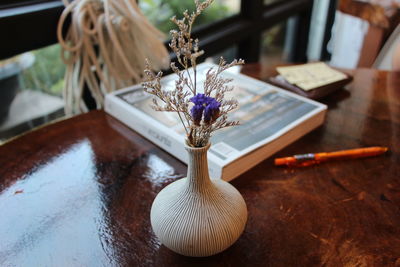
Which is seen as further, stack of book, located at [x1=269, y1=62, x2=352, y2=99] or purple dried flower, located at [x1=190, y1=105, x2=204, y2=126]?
stack of book, located at [x1=269, y1=62, x2=352, y2=99]

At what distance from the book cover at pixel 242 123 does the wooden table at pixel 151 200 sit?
0.02 m

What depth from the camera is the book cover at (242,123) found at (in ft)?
1.98

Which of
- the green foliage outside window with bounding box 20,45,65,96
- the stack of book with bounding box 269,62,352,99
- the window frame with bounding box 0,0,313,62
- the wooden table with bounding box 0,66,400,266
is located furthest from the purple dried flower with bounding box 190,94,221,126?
the green foliage outside window with bounding box 20,45,65,96

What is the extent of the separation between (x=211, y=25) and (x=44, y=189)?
118 cm

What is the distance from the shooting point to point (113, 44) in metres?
0.91

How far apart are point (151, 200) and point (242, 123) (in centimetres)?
23

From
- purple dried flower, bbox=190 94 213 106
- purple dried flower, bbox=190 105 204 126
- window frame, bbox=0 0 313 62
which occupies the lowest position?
window frame, bbox=0 0 313 62

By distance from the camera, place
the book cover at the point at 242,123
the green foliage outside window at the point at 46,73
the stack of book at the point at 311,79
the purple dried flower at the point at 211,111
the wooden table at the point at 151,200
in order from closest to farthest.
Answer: the purple dried flower at the point at 211,111 < the wooden table at the point at 151,200 < the book cover at the point at 242,123 < the stack of book at the point at 311,79 < the green foliage outside window at the point at 46,73

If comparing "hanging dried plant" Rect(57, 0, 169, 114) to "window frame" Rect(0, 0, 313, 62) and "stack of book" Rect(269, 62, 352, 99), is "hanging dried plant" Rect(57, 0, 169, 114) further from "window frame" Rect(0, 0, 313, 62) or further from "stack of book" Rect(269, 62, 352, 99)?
"stack of book" Rect(269, 62, 352, 99)

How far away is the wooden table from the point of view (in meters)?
0.46

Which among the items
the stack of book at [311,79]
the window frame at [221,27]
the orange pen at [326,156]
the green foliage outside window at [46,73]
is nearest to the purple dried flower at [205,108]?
the orange pen at [326,156]

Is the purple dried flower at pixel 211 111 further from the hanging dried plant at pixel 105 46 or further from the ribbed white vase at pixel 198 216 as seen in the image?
the hanging dried plant at pixel 105 46

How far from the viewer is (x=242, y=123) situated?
2.25 feet

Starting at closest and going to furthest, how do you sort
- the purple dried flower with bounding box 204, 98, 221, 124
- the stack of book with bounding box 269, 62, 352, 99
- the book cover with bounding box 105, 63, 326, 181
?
1. the purple dried flower with bounding box 204, 98, 221, 124
2. the book cover with bounding box 105, 63, 326, 181
3. the stack of book with bounding box 269, 62, 352, 99
